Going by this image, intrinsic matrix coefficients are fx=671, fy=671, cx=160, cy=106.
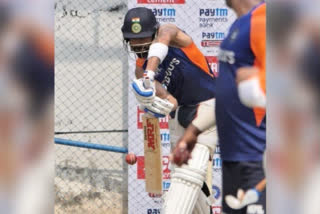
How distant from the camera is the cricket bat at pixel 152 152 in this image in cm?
499

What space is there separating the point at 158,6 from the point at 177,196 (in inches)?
97.1

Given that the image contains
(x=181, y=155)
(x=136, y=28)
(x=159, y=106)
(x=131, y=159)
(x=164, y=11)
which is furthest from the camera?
(x=164, y=11)

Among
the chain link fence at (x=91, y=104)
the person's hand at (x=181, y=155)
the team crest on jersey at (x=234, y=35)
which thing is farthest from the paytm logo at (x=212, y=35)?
the team crest on jersey at (x=234, y=35)

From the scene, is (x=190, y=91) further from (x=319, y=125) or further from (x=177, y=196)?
(x=319, y=125)

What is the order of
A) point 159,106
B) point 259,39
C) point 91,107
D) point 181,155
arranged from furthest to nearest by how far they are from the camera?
point 91,107
point 159,106
point 181,155
point 259,39

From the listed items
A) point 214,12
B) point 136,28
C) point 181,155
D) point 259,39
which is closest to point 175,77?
point 136,28

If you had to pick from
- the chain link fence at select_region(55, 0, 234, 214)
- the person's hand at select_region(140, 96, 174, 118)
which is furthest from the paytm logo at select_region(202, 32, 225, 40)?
the person's hand at select_region(140, 96, 174, 118)

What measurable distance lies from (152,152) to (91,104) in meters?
1.72

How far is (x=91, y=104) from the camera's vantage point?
21.7 feet

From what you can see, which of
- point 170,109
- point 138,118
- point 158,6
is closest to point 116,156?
point 138,118

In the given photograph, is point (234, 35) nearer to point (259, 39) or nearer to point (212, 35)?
point (259, 39)

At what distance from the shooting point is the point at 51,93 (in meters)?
1.82

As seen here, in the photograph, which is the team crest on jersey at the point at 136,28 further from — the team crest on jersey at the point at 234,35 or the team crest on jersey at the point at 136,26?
the team crest on jersey at the point at 234,35

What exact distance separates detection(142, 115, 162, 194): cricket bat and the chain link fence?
1378mm
